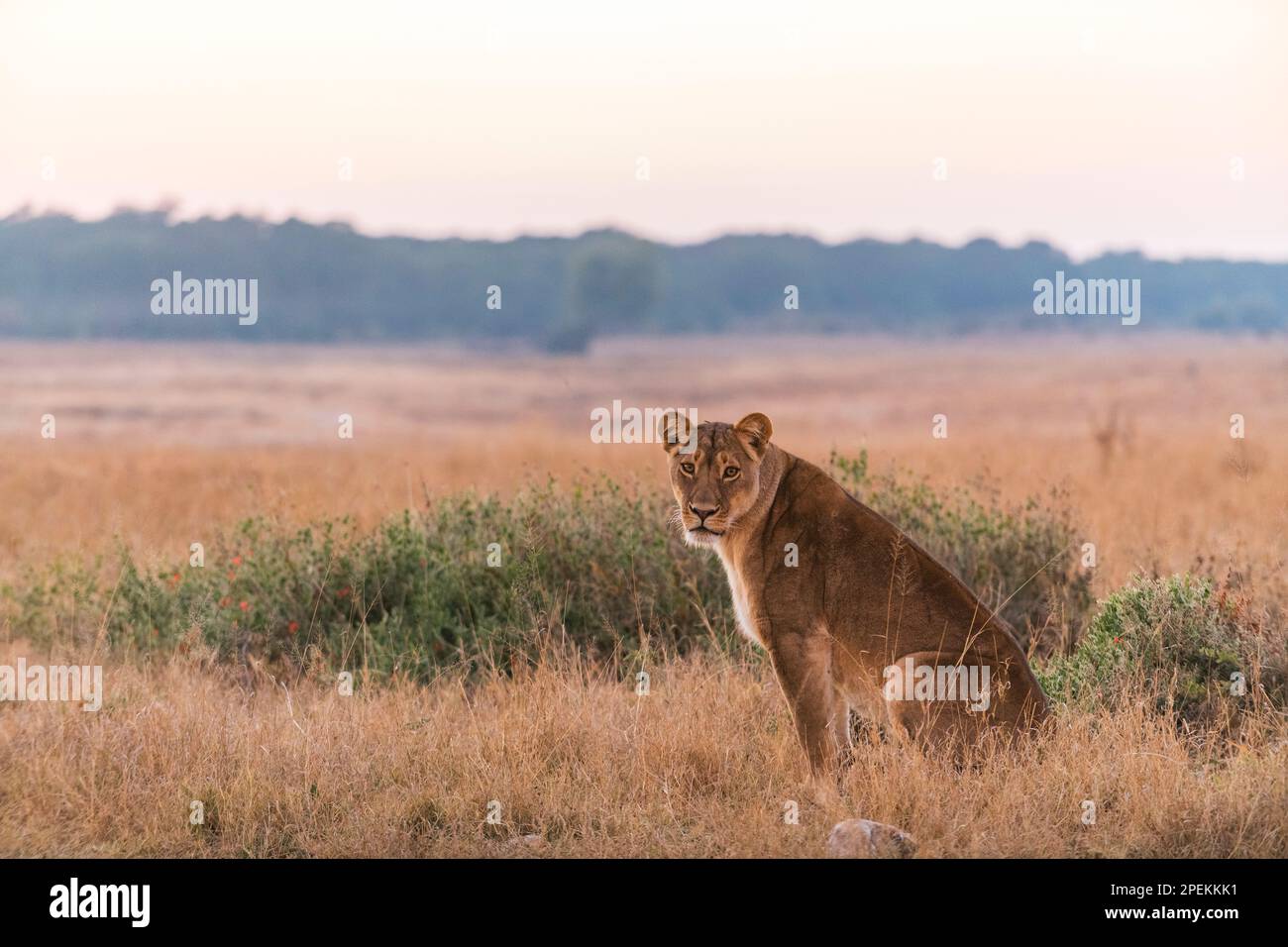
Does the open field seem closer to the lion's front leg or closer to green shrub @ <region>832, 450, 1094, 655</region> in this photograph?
the lion's front leg

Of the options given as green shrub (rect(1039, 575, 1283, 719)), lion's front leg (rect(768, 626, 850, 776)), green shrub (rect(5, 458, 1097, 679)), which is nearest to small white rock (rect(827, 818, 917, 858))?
lion's front leg (rect(768, 626, 850, 776))

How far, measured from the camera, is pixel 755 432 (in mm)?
8617

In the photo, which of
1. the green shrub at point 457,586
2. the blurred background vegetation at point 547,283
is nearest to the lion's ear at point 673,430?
the green shrub at point 457,586

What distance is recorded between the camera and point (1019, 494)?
2281 centimetres

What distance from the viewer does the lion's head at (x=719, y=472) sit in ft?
28.2

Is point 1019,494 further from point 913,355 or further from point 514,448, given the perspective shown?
point 913,355

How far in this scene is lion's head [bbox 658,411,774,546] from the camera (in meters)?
8.59

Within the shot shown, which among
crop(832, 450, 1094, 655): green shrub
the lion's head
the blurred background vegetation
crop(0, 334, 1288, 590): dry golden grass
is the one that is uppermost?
the blurred background vegetation

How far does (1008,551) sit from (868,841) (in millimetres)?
5882

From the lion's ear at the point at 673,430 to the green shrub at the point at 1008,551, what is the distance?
13.0ft

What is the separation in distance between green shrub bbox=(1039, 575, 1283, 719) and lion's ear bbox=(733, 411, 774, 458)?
271cm

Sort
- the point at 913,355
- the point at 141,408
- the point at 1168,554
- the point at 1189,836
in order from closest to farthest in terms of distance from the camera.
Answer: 1. the point at 1189,836
2. the point at 1168,554
3. the point at 141,408
4. the point at 913,355
